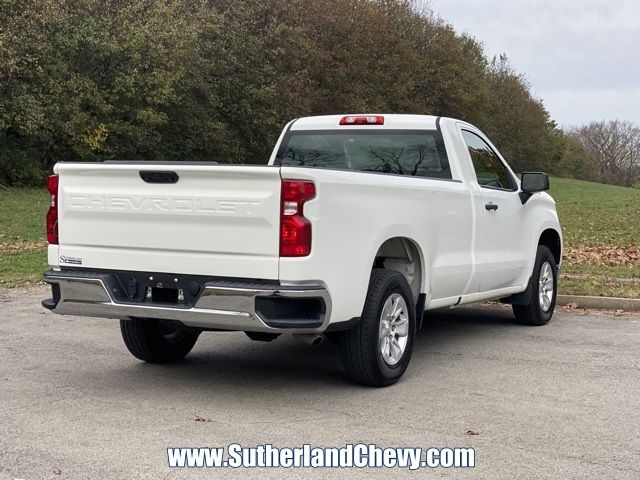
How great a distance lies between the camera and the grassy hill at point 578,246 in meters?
11.6

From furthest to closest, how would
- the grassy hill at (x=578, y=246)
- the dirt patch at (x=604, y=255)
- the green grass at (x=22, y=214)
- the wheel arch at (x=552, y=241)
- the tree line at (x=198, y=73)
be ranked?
the tree line at (x=198, y=73) < the green grass at (x=22, y=214) < the dirt patch at (x=604, y=255) < the grassy hill at (x=578, y=246) < the wheel arch at (x=552, y=241)

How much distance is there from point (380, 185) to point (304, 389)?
5.06 ft

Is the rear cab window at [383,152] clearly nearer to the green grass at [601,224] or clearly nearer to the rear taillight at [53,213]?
the rear taillight at [53,213]

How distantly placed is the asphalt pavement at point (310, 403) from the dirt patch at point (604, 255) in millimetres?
6577

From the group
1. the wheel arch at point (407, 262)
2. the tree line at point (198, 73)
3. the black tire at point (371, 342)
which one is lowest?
the black tire at point (371, 342)

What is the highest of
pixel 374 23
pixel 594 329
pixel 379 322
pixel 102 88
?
pixel 374 23

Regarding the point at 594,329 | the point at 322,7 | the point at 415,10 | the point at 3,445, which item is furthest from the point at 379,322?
the point at 415,10

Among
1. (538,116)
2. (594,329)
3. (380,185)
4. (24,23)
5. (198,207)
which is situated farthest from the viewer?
(538,116)

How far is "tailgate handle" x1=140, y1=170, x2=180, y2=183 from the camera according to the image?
567 cm

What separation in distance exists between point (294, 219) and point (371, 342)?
3.81 ft

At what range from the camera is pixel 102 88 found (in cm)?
3600

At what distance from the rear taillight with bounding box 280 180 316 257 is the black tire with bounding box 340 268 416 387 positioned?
851mm

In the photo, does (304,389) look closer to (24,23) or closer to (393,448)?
(393,448)

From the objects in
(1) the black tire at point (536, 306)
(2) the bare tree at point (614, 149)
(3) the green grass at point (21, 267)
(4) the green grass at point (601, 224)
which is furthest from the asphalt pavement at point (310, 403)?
(2) the bare tree at point (614, 149)
